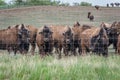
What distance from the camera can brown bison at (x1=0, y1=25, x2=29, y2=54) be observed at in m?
21.7

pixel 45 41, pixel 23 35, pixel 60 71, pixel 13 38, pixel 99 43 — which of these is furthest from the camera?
pixel 13 38

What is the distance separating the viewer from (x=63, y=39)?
2081 cm

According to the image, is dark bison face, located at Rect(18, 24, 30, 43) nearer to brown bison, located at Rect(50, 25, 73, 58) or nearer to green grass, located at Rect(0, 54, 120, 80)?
brown bison, located at Rect(50, 25, 73, 58)

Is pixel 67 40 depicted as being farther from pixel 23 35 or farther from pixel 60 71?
pixel 60 71

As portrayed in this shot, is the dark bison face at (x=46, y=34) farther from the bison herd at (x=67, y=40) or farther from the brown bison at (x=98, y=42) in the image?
the brown bison at (x=98, y=42)

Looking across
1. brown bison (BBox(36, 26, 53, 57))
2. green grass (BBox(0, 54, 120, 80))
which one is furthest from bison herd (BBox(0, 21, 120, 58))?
green grass (BBox(0, 54, 120, 80))

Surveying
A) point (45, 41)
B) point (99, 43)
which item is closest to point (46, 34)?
point (45, 41)

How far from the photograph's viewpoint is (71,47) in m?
20.5

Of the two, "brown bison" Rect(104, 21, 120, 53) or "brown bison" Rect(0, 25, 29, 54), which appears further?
"brown bison" Rect(0, 25, 29, 54)

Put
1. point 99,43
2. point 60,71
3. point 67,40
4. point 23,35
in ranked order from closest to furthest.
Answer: point 60,71, point 99,43, point 67,40, point 23,35

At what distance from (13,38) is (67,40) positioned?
362 centimetres

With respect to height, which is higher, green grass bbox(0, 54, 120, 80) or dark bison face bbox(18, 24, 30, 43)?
green grass bbox(0, 54, 120, 80)

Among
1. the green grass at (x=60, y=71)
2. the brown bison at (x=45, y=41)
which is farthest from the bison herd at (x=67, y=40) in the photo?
the green grass at (x=60, y=71)

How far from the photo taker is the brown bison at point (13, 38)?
853 inches
